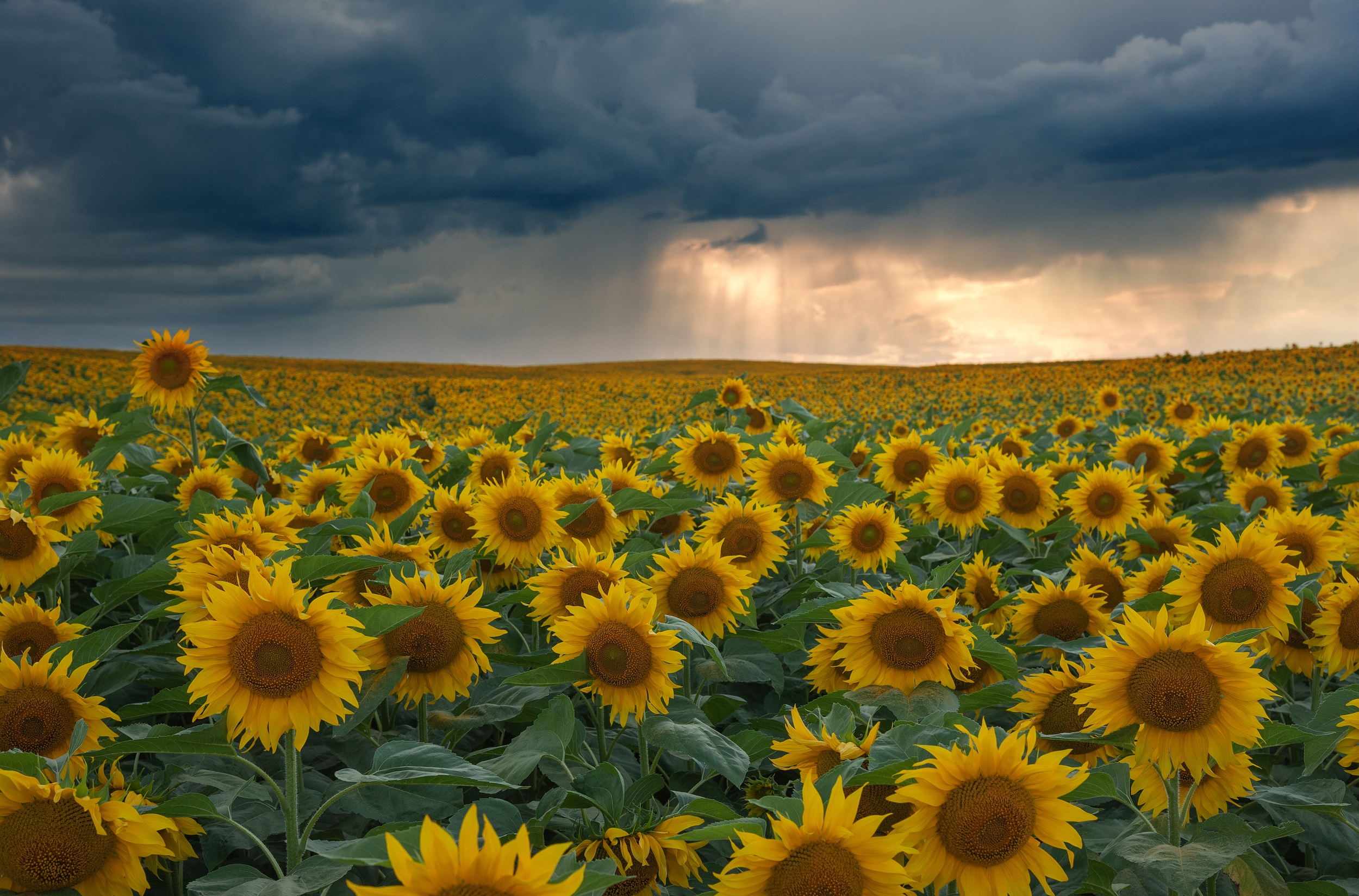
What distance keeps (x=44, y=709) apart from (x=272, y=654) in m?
0.98

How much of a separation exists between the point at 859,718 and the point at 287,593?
1809mm

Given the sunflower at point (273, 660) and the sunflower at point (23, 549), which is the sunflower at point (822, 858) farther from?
the sunflower at point (23, 549)

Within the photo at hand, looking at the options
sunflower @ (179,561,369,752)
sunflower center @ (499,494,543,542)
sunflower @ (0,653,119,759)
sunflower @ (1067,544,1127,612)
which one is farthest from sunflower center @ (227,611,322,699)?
sunflower @ (1067,544,1127,612)

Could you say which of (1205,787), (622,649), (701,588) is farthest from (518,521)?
(1205,787)

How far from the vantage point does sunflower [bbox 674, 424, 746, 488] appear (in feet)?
18.0

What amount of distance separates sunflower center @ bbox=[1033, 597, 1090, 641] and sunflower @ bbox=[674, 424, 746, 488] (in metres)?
2.21

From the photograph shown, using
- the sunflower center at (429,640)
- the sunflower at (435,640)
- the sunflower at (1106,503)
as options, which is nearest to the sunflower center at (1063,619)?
the sunflower at (1106,503)

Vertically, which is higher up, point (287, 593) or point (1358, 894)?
point (287, 593)

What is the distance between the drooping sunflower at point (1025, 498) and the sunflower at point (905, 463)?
712 millimetres

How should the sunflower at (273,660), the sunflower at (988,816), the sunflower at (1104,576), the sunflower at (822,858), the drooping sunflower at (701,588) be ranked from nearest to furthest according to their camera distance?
the sunflower at (822,858) < the sunflower at (988,816) < the sunflower at (273,660) < the drooping sunflower at (701,588) < the sunflower at (1104,576)

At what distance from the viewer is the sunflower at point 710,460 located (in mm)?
5500

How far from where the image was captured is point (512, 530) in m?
4.00

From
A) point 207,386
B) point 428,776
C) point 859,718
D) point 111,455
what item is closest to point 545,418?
point 207,386

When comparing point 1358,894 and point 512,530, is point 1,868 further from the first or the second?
point 1358,894
